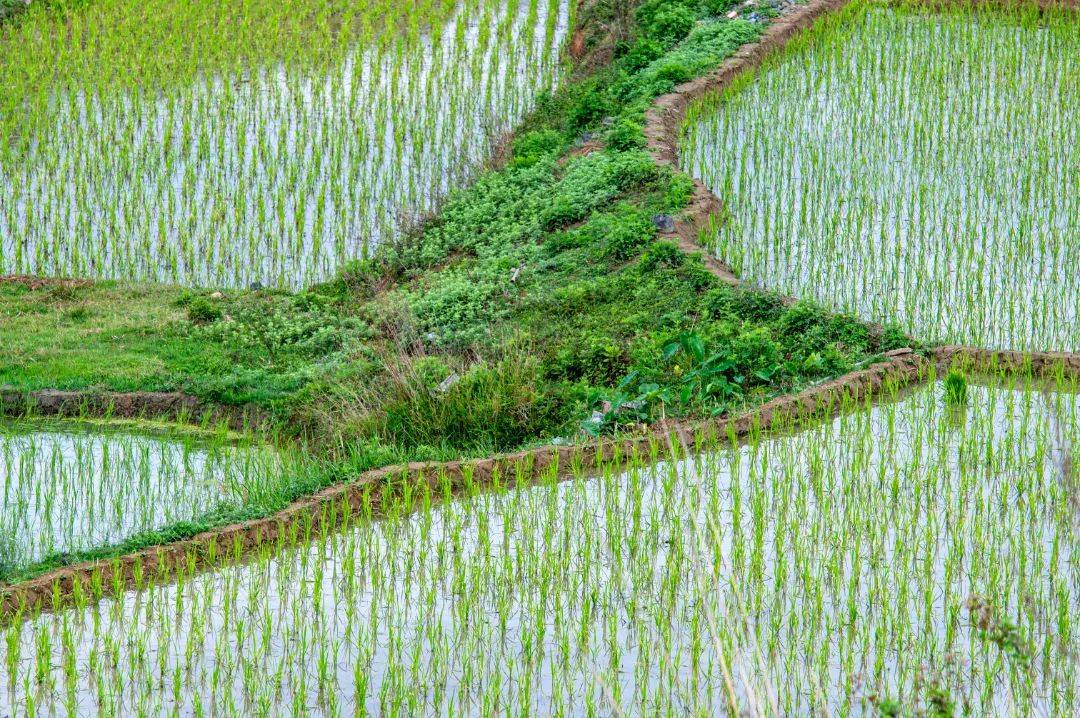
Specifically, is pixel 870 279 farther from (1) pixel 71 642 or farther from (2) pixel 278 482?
(1) pixel 71 642

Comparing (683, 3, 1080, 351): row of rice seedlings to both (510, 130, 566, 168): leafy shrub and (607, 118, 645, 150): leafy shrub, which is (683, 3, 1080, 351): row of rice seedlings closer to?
(607, 118, 645, 150): leafy shrub

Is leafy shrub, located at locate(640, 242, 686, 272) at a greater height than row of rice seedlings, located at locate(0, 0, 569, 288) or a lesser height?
lesser

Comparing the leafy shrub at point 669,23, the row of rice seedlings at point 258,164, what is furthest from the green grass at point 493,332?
the leafy shrub at point 669,23

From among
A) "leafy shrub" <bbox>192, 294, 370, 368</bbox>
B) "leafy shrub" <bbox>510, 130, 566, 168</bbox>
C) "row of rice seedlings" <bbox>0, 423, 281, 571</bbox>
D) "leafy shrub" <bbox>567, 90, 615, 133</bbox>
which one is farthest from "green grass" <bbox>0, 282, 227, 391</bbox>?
"leafy shrub" <bbox>567, 90, 615, 133</bbox>

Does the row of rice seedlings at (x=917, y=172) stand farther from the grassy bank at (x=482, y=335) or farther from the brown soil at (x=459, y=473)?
the brown soil at (x=459, y=473)

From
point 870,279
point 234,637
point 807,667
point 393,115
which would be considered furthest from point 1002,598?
point 393,115
